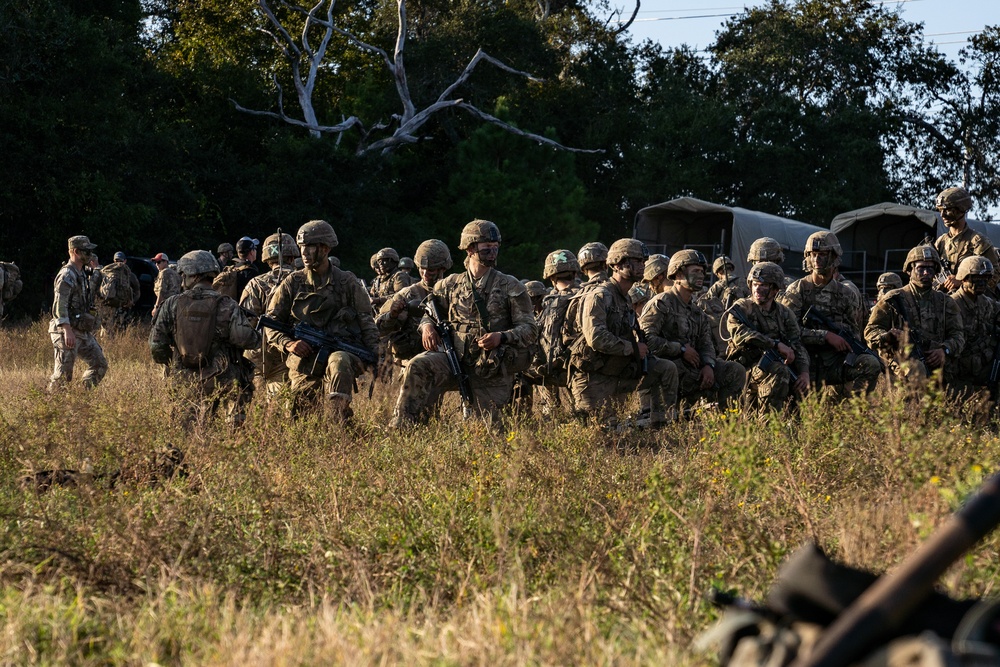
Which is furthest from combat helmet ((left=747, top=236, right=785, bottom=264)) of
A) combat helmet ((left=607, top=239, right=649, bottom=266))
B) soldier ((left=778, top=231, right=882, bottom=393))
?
combat helmet ((left=607, top=239, right=649, bottom=266))

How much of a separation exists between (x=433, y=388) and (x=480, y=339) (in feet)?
1.85

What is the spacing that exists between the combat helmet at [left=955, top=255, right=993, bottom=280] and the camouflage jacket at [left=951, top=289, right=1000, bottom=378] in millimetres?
276

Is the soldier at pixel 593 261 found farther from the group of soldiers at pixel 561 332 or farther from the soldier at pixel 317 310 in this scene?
the soldier at pixel 317 310

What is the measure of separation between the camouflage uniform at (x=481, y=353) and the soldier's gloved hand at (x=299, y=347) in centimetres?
82

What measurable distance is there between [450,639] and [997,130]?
40334mm

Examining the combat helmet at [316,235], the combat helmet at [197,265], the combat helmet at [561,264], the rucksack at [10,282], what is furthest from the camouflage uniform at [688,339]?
the rucksack at [10,282]

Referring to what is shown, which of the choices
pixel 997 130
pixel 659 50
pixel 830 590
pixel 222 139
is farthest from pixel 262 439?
pixel 997 130

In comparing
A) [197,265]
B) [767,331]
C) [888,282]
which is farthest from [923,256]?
[197,265]

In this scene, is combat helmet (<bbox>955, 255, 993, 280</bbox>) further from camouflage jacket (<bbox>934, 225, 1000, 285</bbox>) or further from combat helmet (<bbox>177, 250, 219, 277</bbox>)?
combat helmet (<bbox>177, 250, 219, 277</bbox>)

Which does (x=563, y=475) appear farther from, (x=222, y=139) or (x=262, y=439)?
(x=222, y=139)

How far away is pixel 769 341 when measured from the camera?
11000 mm

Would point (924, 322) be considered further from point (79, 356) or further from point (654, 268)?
point (79, 356)

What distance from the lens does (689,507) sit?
573cm

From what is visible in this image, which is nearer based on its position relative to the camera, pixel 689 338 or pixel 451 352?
pixel 451 352
